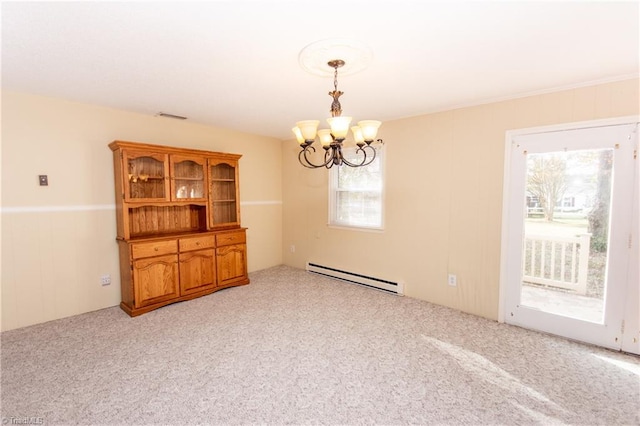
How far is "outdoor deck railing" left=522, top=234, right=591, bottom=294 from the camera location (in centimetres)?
275

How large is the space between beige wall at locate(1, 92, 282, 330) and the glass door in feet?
14.4

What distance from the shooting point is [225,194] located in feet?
14.7

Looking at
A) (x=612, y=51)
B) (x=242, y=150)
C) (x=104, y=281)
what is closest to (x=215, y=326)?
(x=104, y=281)

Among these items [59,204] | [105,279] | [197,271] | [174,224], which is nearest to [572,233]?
[197,271]

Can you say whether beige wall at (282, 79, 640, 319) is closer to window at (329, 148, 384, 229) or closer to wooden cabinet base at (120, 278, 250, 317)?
window at (329, 148, 384, 229)

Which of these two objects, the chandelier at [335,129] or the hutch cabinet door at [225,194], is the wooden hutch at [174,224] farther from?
the chandelier at [335,129]

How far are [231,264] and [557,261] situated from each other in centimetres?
382

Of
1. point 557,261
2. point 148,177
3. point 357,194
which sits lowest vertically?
point 557,261

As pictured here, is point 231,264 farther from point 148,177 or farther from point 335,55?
point 335,55

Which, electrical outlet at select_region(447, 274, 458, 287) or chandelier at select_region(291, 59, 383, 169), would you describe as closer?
chandelier at select_region(291, 59, 383, 169)

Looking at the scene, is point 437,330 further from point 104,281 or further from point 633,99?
point 104,281

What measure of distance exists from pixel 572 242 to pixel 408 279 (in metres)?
1.75

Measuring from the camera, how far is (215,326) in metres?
3.04

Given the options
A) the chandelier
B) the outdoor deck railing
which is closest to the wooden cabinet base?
the chandelier
